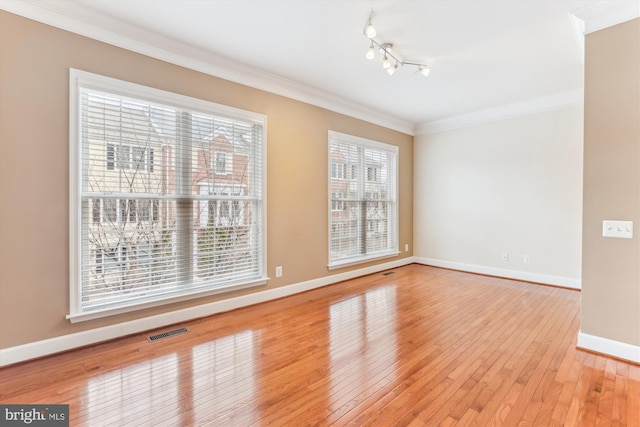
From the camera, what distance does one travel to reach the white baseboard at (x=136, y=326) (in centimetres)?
223

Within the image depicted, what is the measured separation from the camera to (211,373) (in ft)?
6.91

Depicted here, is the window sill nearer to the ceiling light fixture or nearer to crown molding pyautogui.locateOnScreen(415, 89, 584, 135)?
crown molding pyautogui.locateOnScreen(415, 89, 584, 135)

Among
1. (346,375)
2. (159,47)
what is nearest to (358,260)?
(346,375)

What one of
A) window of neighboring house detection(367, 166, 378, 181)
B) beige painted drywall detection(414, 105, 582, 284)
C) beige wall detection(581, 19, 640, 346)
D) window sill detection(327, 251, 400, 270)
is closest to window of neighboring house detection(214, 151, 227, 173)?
window sill detection(327, 251, 400, 270)

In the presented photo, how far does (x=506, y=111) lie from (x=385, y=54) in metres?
2.93

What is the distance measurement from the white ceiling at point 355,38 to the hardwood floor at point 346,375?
2.76 meters

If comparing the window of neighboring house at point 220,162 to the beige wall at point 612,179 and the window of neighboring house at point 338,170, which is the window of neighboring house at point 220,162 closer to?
the window of neighboring house at point 338,170

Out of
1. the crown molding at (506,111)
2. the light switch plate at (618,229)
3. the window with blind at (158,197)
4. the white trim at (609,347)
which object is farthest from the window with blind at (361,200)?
the light switch plate at (618,229)

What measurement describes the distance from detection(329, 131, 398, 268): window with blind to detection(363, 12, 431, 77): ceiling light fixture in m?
1.47

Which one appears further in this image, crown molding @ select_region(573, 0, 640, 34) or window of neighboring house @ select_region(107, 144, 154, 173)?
window of neighboring house @ select_region(107, 144, 154, 173)

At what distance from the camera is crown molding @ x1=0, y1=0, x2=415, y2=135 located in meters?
2.29

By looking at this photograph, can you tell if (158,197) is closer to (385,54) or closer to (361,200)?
(385,54)

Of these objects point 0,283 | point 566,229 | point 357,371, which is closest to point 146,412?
point 357,371

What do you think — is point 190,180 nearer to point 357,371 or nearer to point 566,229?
point 357,371
